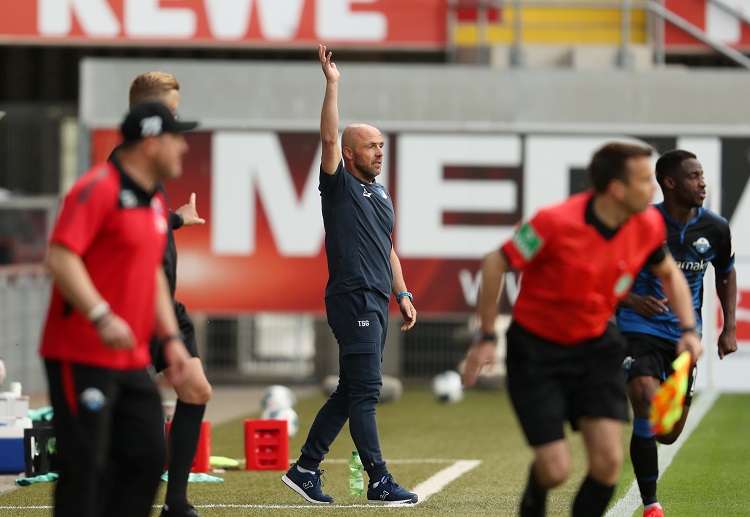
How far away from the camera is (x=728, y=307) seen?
827 cm

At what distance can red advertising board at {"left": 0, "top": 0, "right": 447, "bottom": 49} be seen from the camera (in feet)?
62.5

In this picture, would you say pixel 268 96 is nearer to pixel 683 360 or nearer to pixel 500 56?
pixel 500 56

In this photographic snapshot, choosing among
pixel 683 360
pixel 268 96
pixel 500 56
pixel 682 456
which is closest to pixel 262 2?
pixel 268 96

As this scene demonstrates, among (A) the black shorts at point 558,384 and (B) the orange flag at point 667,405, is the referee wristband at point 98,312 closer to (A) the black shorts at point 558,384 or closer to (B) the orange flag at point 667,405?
(A) the black shorts at point 558,384

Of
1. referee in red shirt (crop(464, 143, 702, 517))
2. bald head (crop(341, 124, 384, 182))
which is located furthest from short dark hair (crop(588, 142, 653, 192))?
bald head (crop(341, 124, 384, 182))

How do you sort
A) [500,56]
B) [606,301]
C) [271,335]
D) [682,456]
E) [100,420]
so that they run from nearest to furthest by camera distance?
1. [100,420]
2. [606,301]
3. [682,456]
4. [500,56]
5. [271,335]

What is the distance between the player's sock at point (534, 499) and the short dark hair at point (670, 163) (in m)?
2.20

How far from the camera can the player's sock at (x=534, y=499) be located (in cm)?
625

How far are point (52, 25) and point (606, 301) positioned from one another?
14.2m

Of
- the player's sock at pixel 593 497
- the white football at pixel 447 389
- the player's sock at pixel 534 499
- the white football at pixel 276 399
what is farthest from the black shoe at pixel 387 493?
the white football at pixel 447 389

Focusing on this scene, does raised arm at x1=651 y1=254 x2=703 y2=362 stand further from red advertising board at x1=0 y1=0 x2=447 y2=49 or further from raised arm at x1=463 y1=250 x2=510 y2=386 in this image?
red advertising board at x1=0 y1=0 x2=447 y2=49

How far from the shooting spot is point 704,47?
64.9 feet

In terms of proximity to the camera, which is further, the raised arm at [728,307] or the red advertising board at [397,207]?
the red advertising board at [397,207]

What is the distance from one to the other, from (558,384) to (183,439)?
6.61 feet
